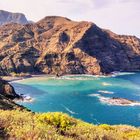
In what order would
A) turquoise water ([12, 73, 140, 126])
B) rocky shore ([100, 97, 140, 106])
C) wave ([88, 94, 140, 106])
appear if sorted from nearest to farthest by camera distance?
turquoise water ([12, 73, 140, 126]) → wave ([88, 94, 140, 106]) → rocky shore ([100, 97, 140, 106])

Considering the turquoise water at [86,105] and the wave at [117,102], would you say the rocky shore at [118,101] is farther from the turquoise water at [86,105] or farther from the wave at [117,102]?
the turquoise water at [86,105]

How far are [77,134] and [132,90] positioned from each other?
18366cm

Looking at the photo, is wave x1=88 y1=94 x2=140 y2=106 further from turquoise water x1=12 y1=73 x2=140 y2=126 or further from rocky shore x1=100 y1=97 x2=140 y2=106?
turquoise water x1=12 y1=73 x2=140 y2=126

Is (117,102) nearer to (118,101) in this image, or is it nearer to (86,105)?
(118,101)

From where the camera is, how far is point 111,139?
2191 cm

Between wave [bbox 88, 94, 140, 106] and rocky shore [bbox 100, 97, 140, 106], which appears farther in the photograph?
rocky shore [bbox 100, 97, 140, 106]

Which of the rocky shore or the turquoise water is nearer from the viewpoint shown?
the turquoise water

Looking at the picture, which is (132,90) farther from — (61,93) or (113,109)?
(113,109)

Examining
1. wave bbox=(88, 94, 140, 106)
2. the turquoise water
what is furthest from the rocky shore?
the turquoise water

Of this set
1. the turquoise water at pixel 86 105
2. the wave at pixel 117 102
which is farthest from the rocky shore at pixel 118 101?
the turquoise water at pixel 86 105

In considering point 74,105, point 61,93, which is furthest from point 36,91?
point 74,105

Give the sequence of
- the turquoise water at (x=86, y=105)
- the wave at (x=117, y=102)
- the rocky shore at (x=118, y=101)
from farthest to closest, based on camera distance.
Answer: the rocky shore at (x=118, y=101), the wave at (x=117, y=102), the turquoise water at (x=86, y=105)

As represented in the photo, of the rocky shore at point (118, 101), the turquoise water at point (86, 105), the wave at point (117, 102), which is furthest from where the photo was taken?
the rocky shore at point (118, 101)

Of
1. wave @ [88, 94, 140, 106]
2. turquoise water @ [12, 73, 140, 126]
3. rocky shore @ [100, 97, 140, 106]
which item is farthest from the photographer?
rocky shore @ [100, 97, 140, 106]
